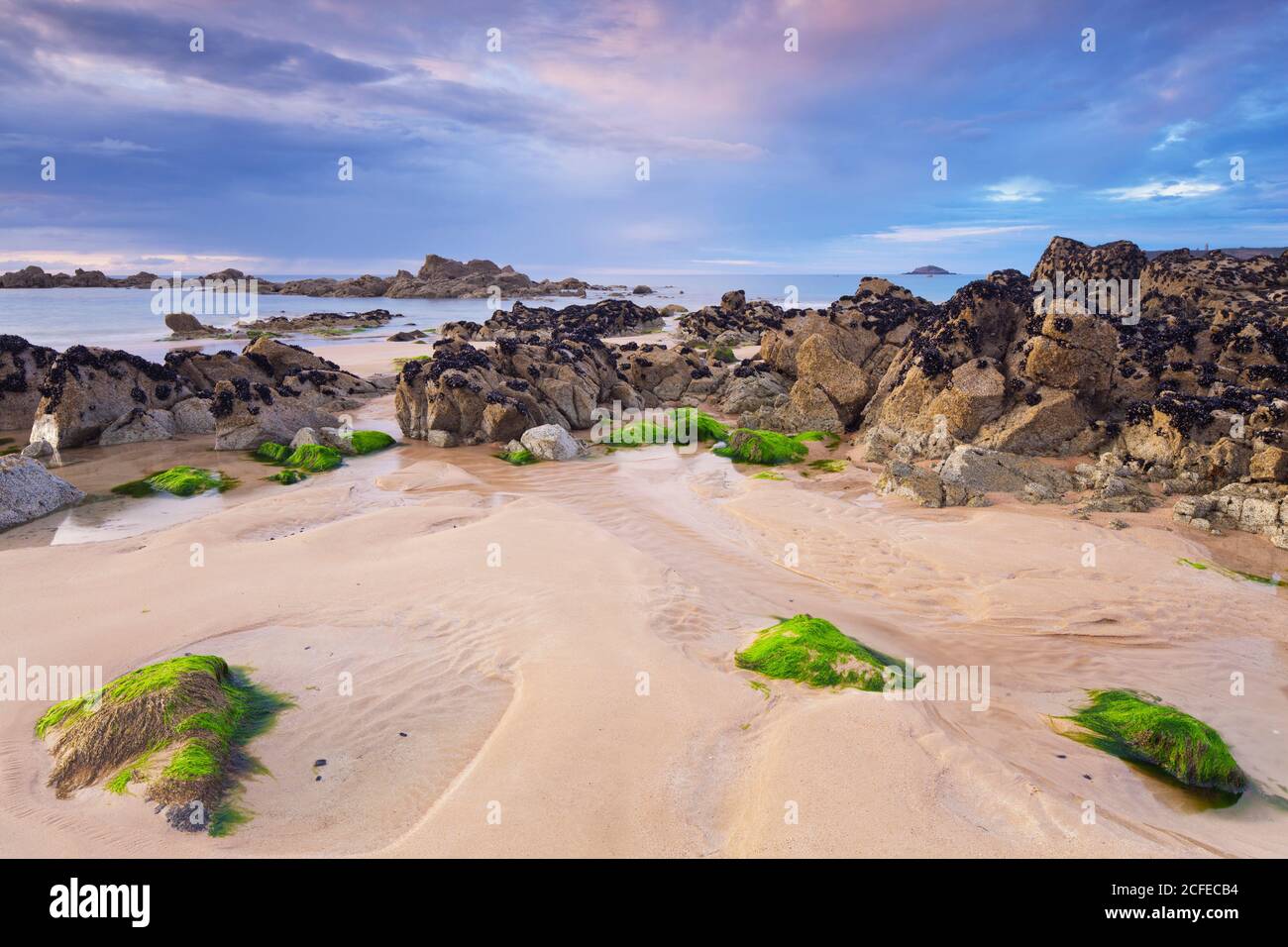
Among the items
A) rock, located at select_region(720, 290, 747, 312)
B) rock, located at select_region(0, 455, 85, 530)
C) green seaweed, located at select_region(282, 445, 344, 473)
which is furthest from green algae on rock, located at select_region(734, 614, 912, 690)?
rock, located at select_region(720, 290, 747, 312)

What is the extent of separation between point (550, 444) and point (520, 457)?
31.7 inches

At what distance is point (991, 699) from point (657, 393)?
60.7ft

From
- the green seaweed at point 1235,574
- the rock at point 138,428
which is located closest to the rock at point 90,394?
the rock at point 138,428

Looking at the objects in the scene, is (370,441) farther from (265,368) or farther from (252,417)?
(265,368)

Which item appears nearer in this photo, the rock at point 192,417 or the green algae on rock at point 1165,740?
the green algae on rock at point 1165,740

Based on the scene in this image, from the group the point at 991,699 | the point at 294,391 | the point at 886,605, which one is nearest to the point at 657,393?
the point at 294,391

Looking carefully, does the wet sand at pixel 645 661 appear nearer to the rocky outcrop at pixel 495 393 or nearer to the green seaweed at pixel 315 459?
the green seaweed at pixel 315 459

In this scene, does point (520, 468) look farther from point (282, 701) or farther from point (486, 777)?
point (486, 777)

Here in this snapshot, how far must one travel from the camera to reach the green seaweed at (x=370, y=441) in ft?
53.7

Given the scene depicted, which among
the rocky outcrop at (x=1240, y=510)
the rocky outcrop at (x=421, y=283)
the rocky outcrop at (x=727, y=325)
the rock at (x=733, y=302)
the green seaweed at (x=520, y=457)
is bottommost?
the rocky outcrop at (x=1240, y=510)

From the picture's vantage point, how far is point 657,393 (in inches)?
936

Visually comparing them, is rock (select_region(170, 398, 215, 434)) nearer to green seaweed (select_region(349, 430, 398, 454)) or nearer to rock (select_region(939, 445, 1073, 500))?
green seaweed (select_region(349, 430, 398, 454))

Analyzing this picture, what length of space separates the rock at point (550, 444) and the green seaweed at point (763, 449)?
3.81 m

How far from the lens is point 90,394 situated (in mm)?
16547
